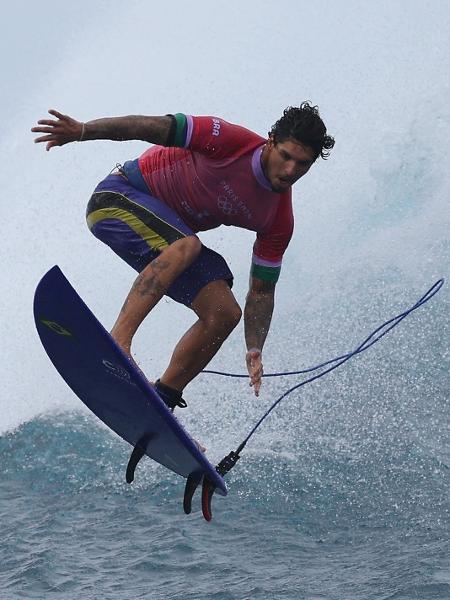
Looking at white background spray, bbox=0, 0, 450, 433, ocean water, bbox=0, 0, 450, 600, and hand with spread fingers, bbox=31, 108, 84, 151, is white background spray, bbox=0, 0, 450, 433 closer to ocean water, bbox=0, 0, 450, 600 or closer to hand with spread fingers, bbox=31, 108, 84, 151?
ocean water, bbox=0, 0, 450, 600

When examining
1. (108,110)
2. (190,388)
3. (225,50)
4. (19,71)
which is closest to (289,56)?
(225,50)

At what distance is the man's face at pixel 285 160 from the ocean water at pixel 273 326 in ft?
6.29

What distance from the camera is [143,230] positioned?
5383mm

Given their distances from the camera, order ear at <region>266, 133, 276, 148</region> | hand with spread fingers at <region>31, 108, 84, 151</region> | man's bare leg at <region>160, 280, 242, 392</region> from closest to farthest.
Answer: hand with spread fingers at <region>31, 108, 84, 151</region>, ear at <region>266, 133, 276, 148</region>, man's bare leg at <region>160, 280, 242, 392</region>

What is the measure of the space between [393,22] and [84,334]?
11420 millimetres

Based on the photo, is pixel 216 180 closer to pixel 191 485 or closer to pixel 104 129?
pixel 104 129

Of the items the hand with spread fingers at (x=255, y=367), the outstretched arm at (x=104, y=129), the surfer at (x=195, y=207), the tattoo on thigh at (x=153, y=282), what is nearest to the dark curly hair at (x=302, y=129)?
the surfer at (x=195, y=207)

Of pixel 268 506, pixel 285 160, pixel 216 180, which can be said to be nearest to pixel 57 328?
pixel 216 180

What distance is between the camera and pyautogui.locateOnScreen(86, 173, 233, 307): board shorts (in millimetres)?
5344

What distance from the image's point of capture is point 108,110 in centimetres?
1449

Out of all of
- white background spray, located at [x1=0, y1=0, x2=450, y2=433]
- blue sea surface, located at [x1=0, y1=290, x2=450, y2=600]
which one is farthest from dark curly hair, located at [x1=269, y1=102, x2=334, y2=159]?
white background spray, located at [x1=0, y1=0, x2=450, y2=433]

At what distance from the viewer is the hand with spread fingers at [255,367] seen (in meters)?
5.75

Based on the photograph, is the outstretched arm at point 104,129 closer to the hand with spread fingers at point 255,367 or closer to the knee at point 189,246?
the knee at point 189,246

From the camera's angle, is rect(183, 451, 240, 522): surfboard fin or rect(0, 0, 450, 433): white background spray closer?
rect(183, 451, 240, 522): surfboard fin
